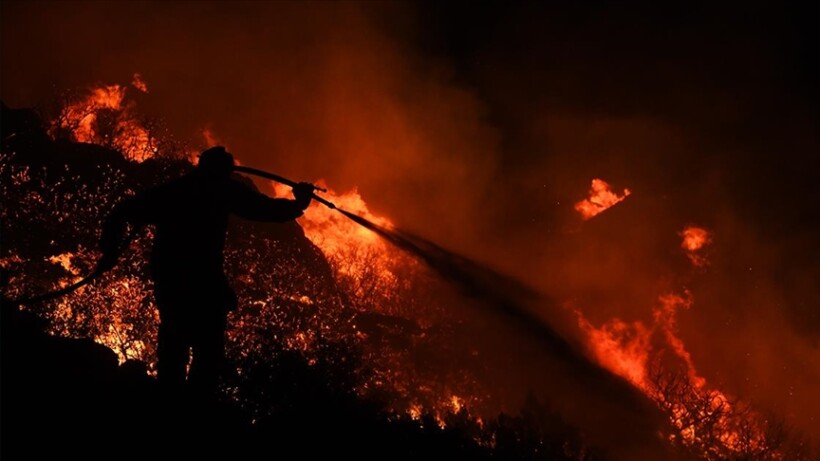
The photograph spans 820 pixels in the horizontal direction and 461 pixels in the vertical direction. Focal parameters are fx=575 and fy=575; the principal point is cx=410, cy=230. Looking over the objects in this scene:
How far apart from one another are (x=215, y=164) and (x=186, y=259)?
1092 mm

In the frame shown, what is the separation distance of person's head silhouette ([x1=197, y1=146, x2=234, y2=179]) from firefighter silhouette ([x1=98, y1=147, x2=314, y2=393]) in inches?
0.4

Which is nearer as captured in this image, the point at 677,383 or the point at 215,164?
the point at 215,164

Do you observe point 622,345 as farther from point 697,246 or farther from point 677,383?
point 697,246

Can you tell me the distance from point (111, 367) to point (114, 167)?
1924 inches

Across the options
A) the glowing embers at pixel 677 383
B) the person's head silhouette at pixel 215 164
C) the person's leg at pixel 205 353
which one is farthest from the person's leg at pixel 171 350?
the glowing embers at pixel 677 383

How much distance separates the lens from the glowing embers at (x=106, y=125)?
61.7m

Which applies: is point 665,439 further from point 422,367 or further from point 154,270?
point 154,270

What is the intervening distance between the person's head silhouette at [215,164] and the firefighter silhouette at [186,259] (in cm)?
1

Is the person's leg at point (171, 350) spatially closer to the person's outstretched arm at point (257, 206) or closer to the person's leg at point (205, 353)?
the person's leg at point (205, 353)

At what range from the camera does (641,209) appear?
8525 cm

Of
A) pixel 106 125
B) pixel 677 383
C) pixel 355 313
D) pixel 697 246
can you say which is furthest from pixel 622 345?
pixel 106 125

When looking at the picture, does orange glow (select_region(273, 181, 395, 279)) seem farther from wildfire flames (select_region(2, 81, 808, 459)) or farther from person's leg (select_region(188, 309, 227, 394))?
person's leg (select_region(188, 309, 227, 394))

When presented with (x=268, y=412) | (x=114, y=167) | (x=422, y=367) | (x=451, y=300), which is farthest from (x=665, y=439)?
(x=114, y=167)

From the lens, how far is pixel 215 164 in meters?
6.39
